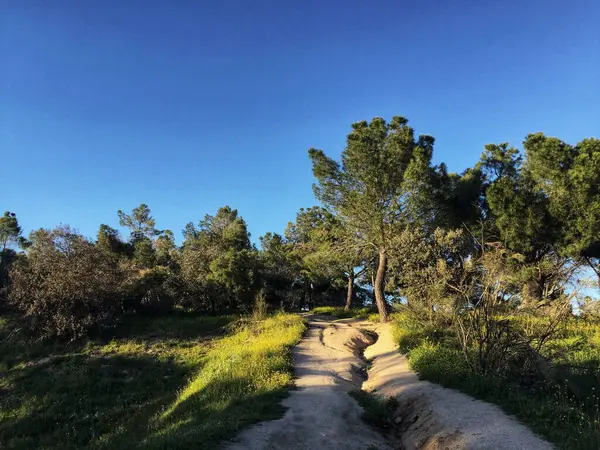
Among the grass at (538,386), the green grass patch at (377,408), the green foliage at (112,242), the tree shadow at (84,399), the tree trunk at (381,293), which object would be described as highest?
the green foliage at (112,242)

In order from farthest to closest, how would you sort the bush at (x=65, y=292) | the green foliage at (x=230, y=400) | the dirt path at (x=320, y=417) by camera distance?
the bush at (x=65, y=292)
the dirt path at (x=320, y=417)
the green foliage at (x=230, y=400)

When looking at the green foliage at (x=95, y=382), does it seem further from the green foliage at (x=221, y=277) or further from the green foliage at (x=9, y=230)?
the green foliage at (x=9, y=230)

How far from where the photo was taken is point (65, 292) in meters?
17.6

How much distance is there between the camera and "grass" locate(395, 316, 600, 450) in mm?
5559

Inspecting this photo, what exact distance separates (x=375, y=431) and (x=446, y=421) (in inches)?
51.0

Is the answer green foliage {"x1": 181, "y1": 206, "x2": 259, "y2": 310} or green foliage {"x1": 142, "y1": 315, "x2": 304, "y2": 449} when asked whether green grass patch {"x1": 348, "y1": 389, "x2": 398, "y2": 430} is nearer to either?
green foliage {"x1": 142, "y1": 315, "x2": 304, "y2": 449}

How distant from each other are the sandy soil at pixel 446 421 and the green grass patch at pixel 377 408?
0.59 feet

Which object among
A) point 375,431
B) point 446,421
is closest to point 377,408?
point 375,431

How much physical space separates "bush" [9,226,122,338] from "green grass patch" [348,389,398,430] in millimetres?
13808

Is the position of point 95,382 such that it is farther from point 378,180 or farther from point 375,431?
point 378,180

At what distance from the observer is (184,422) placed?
7125mm

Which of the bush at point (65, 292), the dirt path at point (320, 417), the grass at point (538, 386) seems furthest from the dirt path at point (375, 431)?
the bush at point (65, 292)

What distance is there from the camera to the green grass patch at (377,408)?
7.46 m

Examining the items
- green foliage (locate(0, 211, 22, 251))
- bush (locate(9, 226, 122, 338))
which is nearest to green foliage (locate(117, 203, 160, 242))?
green foliage (locate(0, 211, 22, 251))
